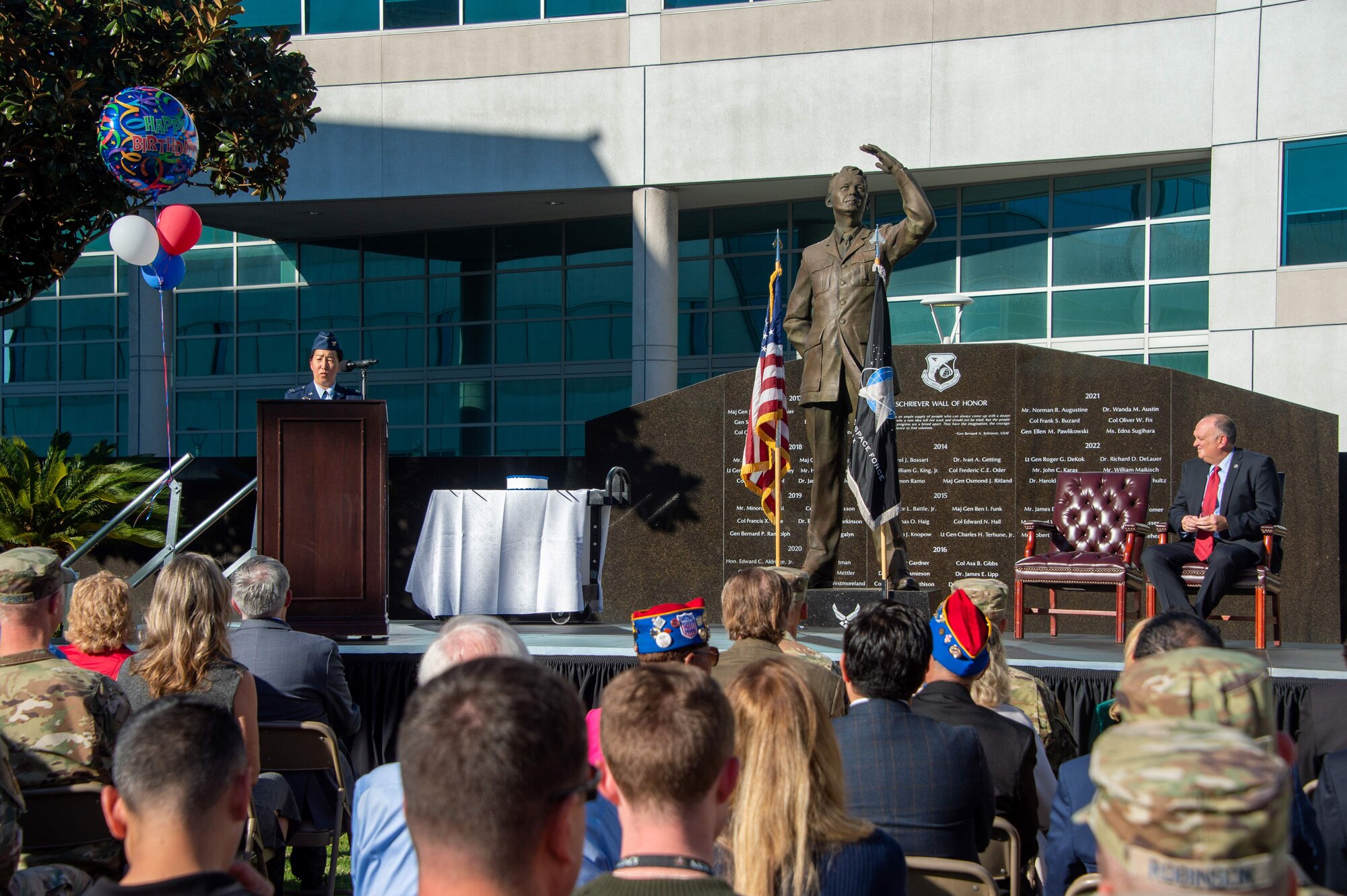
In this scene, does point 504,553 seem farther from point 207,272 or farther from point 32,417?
point 32,417

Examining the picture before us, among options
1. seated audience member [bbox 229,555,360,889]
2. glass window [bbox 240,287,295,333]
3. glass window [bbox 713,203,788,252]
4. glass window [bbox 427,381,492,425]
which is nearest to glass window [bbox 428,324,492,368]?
glass window [bbox 427,381,492,425]

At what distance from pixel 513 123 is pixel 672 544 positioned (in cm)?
662

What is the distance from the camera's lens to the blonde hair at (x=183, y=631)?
11.3ft

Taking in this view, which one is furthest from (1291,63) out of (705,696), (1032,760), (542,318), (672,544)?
(705,696)

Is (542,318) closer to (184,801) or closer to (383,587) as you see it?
(383,587)

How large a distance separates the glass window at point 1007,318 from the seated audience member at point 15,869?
13.7 meters

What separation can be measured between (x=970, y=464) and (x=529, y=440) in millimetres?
8268

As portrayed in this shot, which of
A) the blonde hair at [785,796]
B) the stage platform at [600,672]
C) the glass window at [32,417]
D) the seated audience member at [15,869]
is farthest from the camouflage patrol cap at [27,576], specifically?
the glass window at [32,417]

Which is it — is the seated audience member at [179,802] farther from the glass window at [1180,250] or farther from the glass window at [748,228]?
the glass window at [748,228]

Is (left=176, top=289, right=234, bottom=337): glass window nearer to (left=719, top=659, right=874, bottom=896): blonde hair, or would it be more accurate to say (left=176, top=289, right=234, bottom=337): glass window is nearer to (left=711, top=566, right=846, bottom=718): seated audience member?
(left=711, top=566, right=846, bottom=718): seated audience member

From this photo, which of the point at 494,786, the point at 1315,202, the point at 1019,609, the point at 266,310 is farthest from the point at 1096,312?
the point at 494,786

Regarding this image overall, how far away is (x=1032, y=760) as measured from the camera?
3197 mm

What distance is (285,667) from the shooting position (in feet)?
13.6

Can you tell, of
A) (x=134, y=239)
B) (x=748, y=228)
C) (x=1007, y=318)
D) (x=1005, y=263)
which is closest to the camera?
(x=134, y=239)
